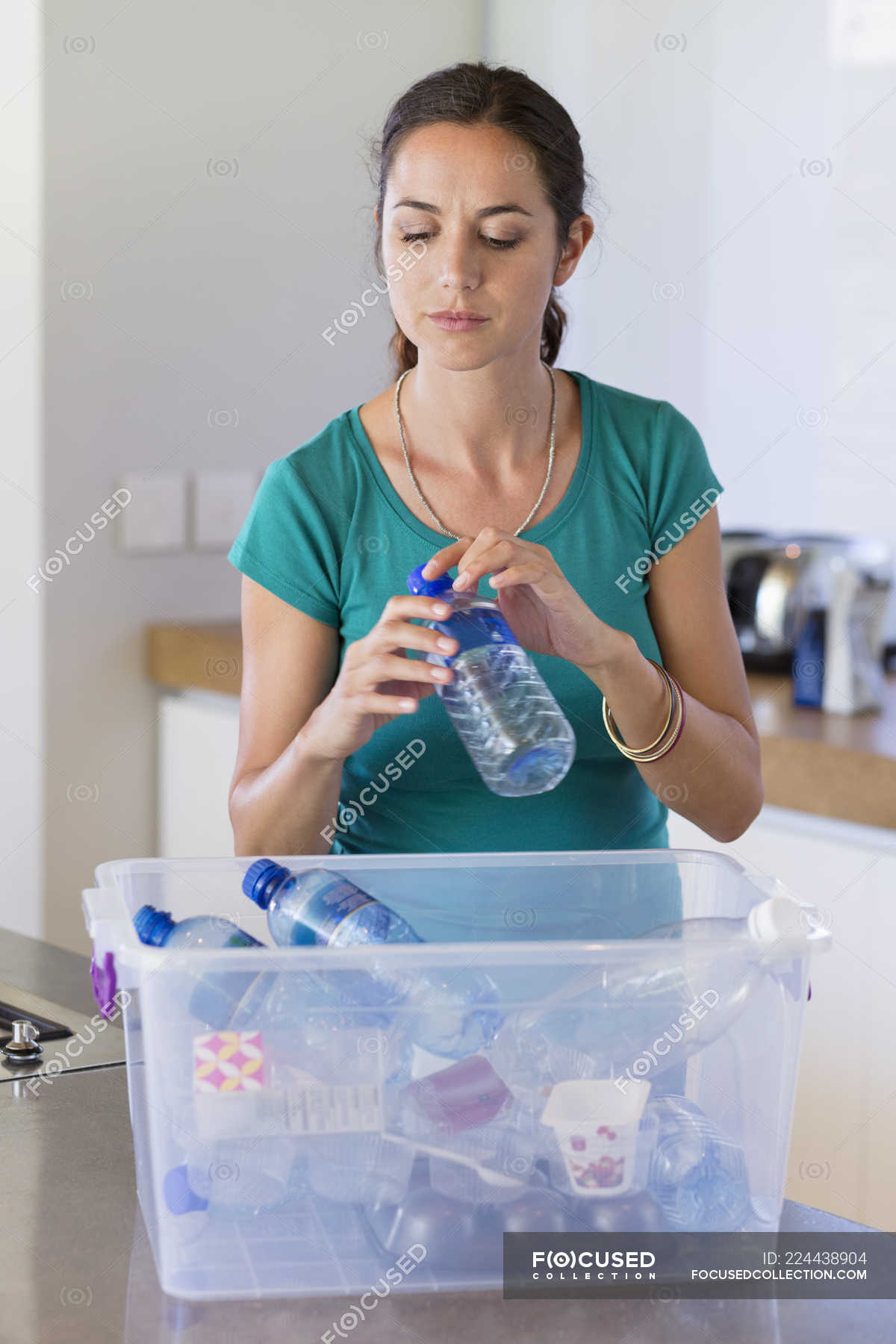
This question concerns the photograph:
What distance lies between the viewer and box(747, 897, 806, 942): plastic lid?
2.41ft

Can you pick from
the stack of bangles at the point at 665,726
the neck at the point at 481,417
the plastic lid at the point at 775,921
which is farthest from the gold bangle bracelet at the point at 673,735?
the plastic lid at the point at 775,921

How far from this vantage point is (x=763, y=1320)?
756mm

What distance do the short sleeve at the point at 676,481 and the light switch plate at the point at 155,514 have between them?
1.20 meters

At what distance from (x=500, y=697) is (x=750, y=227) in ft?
5.39

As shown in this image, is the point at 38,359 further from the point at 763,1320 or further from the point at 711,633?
the point at 763,1320

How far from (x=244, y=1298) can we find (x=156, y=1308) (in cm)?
4

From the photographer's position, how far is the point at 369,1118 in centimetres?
72

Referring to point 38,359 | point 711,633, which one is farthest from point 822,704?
point 38,359

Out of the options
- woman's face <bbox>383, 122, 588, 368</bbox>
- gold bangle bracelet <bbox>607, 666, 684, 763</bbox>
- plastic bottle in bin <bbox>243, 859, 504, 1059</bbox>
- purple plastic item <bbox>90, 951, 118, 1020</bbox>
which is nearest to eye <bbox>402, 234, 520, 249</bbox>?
woman's face <bbox>383, 122, 588, 368</bbox>

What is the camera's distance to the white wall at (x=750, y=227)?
2.31m

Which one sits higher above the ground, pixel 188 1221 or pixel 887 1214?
pixel 188 1221

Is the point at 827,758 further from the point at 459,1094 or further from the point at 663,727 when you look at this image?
the point at 459,1094

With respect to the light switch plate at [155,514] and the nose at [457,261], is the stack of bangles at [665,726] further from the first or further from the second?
the light switch plate at [155,514]

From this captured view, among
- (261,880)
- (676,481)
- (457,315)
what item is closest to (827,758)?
(676,481)
